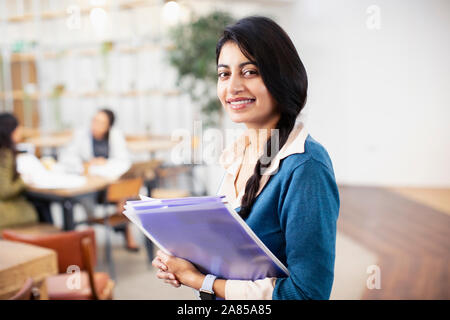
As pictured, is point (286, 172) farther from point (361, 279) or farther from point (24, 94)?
point (24, 94)

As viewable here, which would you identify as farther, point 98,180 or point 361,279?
point 98,180

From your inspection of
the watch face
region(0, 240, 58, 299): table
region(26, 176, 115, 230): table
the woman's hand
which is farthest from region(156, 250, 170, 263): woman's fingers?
region(26, 176, 115, 230): table

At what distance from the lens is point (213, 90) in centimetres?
562

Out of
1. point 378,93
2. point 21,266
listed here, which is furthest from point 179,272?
point 378,93

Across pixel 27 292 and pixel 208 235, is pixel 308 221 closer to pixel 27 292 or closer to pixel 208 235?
pixel 208 235

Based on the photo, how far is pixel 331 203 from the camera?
82 centimetres

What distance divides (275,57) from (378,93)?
6287 millimetres

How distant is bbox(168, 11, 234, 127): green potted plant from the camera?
514 cm

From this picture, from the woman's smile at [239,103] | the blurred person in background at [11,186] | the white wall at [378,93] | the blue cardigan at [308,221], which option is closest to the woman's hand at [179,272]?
the blue cardigan at [308,221]

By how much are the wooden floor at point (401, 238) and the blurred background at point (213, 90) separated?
0.03 meters

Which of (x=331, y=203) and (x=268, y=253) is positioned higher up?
(x=331, y=203)

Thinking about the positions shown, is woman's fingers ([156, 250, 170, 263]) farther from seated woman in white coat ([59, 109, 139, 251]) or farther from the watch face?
seated woman in white coat ([59, 109, 139, 251])

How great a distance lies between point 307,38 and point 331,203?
5908 mm

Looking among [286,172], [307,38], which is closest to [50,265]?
[286,172]
